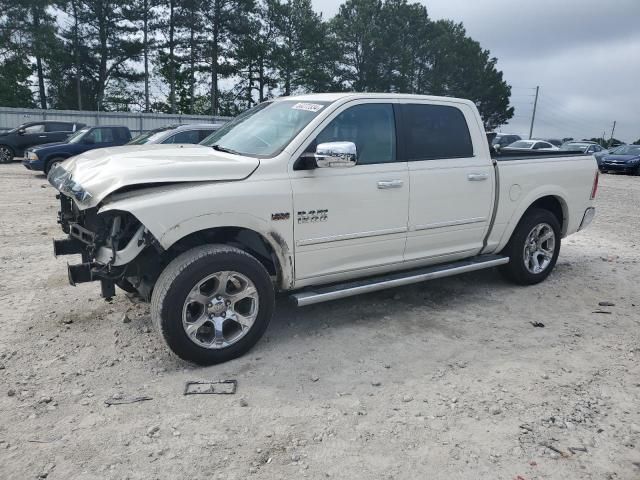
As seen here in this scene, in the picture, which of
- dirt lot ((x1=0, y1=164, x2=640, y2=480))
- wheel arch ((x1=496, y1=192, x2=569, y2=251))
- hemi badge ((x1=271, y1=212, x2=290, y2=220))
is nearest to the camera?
dirt lot ((x1=0, y1=164, x2=640, y2=480))

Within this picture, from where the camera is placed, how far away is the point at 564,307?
205 inches

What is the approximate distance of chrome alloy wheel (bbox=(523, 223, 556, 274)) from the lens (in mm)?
5682

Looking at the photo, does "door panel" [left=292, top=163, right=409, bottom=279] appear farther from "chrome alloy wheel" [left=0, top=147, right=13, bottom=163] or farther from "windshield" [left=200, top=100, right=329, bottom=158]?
"chrome alloy wheel" [left=0, top=147, right=13, bottom=163]

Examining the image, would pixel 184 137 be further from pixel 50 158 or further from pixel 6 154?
pixel 6 154

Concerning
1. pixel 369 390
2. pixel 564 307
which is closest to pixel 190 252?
pixel 369 390

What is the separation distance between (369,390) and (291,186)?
154cm

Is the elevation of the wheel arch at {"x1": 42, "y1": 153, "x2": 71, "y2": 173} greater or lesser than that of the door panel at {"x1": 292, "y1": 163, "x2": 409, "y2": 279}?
lesser

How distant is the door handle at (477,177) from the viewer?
492 centimetres

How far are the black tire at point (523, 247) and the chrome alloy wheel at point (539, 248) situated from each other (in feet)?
0.09

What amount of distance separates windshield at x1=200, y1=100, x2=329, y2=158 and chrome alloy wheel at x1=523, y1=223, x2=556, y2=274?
284 centimetres

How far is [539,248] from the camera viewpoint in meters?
5.80

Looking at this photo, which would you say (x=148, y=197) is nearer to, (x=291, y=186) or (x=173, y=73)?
(x=291, y=186)

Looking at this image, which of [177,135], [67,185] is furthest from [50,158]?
[67,185]

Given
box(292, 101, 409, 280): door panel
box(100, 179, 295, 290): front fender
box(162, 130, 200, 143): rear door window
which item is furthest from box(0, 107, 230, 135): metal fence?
box(100, 179, 295, 290): front fender
